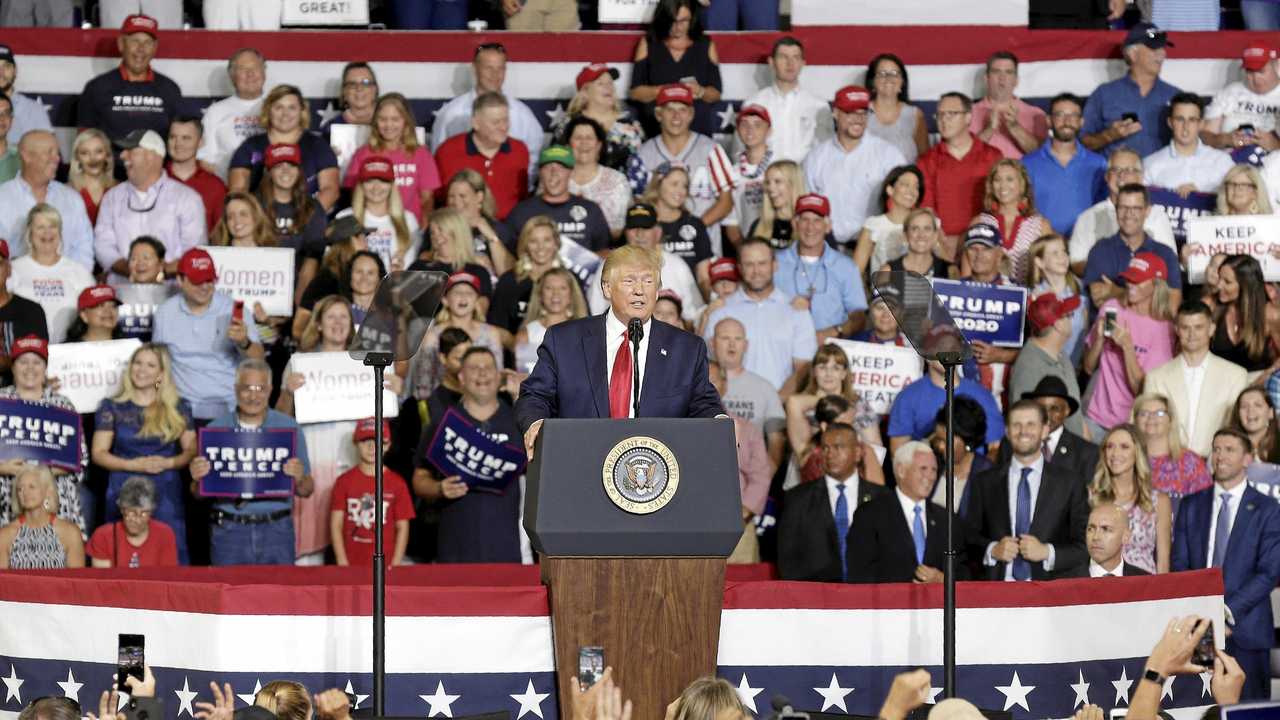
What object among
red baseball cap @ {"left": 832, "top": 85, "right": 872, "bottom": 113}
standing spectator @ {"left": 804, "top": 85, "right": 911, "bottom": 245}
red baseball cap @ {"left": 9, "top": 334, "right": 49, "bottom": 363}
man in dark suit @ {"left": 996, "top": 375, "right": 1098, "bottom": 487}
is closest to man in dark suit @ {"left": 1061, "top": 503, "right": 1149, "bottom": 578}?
man in dark suit @ {"left": 996, "top": 375, "right": 1098, "bottom": 487}

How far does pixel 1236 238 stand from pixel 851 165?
243 centimetres

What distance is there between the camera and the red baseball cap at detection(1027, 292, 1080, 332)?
36.3ft

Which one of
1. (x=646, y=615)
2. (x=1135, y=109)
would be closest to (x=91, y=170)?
(x=1135, y=109)

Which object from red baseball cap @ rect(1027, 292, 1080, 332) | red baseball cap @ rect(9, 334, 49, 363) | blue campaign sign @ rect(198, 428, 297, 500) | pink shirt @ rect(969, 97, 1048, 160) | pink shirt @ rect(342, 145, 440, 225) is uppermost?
pink shirt @ rect(969, 97, 1048, 160)

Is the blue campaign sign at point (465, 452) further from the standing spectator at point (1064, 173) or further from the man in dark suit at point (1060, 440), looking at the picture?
Answer: the standing spectator at point (1064, 173)

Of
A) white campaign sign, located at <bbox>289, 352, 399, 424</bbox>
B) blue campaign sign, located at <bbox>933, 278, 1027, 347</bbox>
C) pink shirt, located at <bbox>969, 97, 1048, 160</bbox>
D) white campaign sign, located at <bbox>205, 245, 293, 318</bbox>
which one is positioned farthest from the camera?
pink shirt, located at <bbox>969, 97, 1048, 160</bbox>

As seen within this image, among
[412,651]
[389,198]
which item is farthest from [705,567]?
[389,198]

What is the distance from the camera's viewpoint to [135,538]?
9.98 meters

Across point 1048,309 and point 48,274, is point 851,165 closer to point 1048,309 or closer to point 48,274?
point 1048,309

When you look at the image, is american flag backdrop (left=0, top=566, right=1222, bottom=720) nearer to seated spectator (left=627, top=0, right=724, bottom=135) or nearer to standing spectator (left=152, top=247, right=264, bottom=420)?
standing spectator (left=152, top=247, right=264, bottom=420)

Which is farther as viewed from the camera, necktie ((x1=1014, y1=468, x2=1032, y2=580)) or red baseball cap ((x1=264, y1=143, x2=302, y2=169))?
red baseball cap ((x1=264, y1=143, x2=302, y2=169))

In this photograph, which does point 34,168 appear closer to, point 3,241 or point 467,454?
point 3,241

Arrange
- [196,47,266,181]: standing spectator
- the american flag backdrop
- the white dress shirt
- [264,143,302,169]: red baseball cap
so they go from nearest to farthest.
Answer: the white dress shirt
the american flag backdrop
[264,143,302,169]: red baseball cap
[196,47,266,181]: standing spectator

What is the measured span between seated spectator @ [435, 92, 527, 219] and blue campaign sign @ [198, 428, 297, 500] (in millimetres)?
3163
